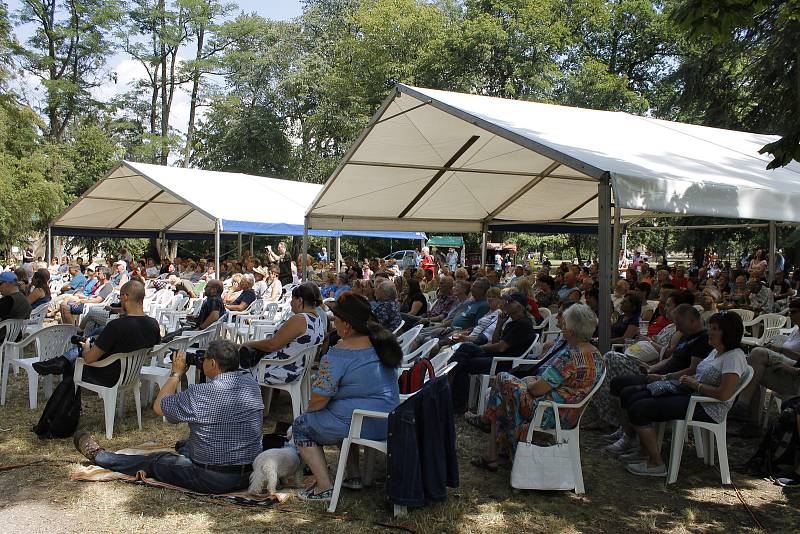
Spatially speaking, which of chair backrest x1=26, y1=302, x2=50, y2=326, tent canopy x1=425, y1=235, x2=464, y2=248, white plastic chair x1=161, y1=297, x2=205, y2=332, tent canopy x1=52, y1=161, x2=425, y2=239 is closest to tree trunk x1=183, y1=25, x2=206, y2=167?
tent canopy x1=52, y1=161, x2=425, y2=239

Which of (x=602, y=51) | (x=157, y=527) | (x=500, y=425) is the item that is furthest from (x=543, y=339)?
(x=602, y=51)

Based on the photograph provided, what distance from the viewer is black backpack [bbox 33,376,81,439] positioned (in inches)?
190

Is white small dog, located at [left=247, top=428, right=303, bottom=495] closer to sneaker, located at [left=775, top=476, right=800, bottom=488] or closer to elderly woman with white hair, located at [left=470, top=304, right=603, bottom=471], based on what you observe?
elderly woman with white hair, located at [left=470, top=304, right=603, bottom=471]

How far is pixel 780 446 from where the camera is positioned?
4.18 metres

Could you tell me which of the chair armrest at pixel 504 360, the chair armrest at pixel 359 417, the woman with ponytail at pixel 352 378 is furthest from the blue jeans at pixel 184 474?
the chair armrest at pixel 504 360

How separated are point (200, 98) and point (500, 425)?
29.9m

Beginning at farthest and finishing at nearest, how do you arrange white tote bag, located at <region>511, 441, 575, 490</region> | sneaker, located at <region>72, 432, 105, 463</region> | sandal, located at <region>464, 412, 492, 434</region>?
sandal, located at <region>464, 412, 492, 434</region> < sneaker, located at <region>72, 432, 105, 463</region> < white tote bag, located at <region>511, 441, 575, 490</region>

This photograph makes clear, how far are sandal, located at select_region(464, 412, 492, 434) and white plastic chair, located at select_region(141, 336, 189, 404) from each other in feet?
7.42

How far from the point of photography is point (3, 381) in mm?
5895

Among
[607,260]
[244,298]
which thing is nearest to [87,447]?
[607,260]

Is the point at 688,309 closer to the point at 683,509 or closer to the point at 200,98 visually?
the point at 683,509

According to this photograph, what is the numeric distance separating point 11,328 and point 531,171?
22.4 ft

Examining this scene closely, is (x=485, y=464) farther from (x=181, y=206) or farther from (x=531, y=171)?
(x=181, y=206)

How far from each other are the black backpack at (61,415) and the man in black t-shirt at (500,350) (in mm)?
2949
